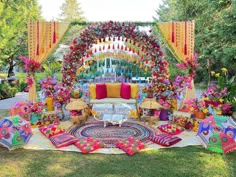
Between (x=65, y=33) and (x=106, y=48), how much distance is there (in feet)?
4.32

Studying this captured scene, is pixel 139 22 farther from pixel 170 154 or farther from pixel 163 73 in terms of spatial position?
pixel 170 154

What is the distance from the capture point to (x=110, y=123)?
6.73m

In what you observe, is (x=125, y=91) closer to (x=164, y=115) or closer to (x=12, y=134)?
(x=164, y=115)

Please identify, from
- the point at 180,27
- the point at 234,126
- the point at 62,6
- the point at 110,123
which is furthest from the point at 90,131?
the point at 62,6

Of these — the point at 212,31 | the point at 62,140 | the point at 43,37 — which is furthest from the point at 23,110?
the point at 212,31

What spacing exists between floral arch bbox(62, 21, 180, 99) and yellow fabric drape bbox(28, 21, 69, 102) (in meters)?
1.00

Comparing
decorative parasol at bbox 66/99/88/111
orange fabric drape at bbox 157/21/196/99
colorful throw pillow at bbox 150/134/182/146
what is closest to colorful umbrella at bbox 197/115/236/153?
colorful throw pillow at bbox 150/134/182/146

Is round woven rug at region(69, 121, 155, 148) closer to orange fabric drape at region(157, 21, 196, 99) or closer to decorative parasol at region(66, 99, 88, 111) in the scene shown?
decorative parasol at region(66, 99, 88, 111)

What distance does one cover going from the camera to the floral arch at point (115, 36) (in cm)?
722

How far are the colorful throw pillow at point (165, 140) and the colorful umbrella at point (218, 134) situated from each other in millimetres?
509

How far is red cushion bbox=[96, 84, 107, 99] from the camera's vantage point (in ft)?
24.8

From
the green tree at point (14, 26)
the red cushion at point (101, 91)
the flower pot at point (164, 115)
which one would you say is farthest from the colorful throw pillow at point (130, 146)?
the green tree at point (14, 26)

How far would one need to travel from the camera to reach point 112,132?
6023 millimetres

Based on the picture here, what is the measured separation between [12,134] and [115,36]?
153 inches
